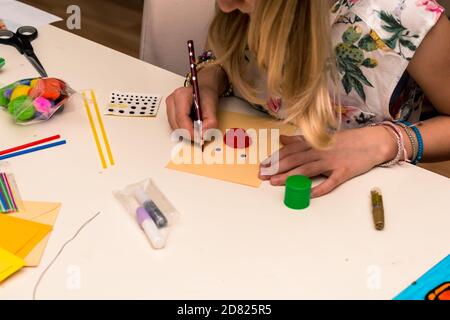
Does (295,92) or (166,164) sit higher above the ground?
(295,92)

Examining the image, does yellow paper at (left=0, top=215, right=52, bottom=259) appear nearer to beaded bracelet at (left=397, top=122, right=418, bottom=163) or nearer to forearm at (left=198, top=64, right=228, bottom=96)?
forearm at (left=198, top=64, right=228, bottom=96)

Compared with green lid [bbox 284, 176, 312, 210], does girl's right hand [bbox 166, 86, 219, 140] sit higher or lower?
lower

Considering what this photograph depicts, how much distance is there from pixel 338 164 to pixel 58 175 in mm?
418

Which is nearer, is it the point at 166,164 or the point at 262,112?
the point at 166,164

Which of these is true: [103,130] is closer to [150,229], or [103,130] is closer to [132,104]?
[132,104]

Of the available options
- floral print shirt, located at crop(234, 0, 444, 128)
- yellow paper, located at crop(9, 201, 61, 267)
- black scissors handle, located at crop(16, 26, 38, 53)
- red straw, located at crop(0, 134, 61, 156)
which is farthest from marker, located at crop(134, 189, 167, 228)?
black scissors handle, located at crop(16, 26, 38, 53)

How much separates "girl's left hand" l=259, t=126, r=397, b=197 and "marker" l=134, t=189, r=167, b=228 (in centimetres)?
18

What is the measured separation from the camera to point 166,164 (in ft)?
2.93

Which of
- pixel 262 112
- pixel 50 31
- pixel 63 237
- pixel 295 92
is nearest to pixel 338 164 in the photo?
pixel 295 92

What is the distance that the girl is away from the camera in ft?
2.83

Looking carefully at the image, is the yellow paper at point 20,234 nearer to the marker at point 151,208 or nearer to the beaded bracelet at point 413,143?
the marker at point 151,208
